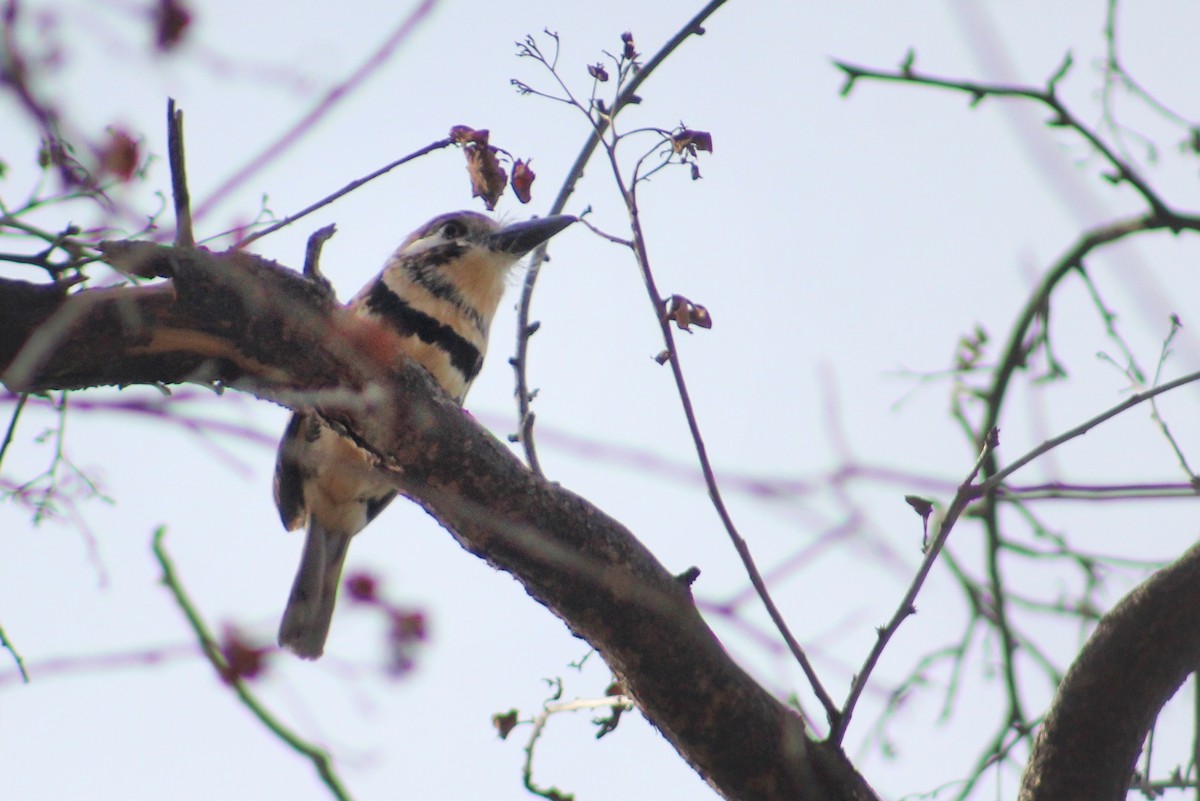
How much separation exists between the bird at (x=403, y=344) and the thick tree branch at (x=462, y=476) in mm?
1641

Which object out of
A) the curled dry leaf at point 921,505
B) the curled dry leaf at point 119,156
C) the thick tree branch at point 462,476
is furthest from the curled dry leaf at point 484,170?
the curled dry leaf at point 921,505

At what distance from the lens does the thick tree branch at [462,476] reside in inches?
80.5

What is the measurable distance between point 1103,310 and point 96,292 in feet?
9.01

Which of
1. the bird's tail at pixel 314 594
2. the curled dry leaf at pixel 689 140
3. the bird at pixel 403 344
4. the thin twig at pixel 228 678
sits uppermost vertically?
the bird at pixel 403 344

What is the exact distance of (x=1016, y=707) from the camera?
3391mm

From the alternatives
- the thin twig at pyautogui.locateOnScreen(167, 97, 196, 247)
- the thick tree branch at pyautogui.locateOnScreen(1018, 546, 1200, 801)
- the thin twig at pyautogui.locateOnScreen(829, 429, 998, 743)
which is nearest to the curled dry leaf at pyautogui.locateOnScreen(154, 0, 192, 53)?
the thin twig at pyautogui.locateOnScreen(167, 97, 196, 247)

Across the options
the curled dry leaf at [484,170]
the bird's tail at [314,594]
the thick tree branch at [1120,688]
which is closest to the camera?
the thick tree branch at [1120,688]

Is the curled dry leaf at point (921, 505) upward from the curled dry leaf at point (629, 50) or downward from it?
downward

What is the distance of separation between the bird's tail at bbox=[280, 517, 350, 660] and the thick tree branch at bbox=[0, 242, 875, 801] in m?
1.88

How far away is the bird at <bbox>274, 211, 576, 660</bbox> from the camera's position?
4.05 m

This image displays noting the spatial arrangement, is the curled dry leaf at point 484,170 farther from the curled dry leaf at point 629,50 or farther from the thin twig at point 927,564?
the thin twig at point 927,564

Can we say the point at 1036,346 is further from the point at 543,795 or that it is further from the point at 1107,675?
the point at 543,795

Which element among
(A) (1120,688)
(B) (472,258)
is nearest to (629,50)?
(A) (1120,688)

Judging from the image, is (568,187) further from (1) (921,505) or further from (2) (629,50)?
(1) (921,505)
